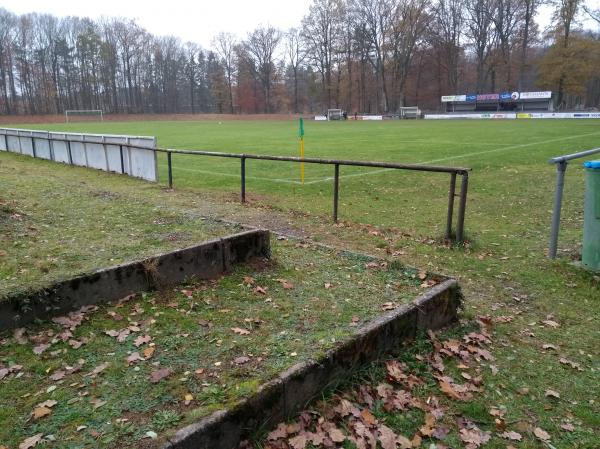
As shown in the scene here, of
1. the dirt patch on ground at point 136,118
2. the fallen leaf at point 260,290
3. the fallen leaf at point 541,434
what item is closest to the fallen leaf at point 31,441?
the fallen leaf at point 260,290

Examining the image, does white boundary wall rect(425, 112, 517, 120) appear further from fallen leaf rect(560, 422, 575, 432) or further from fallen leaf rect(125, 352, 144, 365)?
fallen leaf rect(125, 352, 144, 365)

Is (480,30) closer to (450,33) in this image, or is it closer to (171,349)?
(450,33)

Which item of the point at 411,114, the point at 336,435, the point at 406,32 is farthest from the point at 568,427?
the point at 406,32

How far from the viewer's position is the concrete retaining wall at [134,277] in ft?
11.7

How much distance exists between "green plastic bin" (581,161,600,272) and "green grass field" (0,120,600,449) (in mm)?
174

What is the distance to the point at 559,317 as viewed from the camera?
4504 mm

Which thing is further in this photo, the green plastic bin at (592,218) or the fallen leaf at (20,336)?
the green plastic bin at (592,218)

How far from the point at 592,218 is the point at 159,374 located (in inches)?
188

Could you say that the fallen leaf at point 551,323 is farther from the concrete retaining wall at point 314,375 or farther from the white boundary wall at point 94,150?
the white boundary wall at point 94,150

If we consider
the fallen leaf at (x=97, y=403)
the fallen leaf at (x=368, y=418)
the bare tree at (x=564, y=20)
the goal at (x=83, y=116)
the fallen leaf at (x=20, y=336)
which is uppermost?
the bare tree at (x=564, y=20)

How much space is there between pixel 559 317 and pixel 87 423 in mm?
4055

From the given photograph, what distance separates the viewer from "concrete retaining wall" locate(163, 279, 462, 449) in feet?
8.07

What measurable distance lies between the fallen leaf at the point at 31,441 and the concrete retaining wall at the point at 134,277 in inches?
50.7

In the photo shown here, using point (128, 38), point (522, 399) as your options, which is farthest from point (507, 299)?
point (128, 38)
